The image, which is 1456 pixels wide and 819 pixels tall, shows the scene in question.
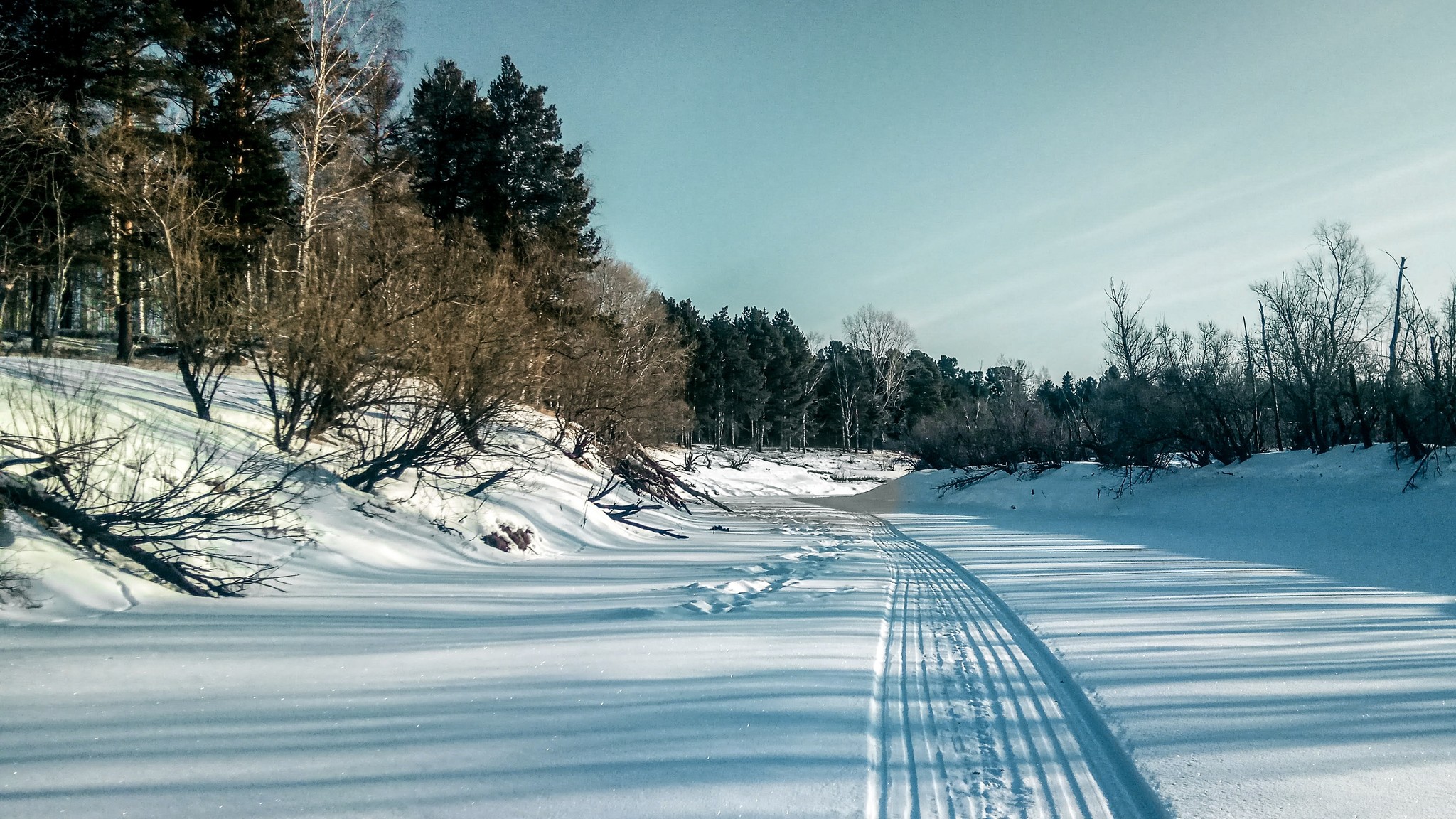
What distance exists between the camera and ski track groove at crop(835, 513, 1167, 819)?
3371mm

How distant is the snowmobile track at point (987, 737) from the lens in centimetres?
338

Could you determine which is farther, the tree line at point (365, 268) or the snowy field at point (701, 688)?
the tree line at point (365, 268)

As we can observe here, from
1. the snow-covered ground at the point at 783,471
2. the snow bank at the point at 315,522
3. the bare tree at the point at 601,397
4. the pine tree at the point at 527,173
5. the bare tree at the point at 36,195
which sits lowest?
the snow-covered ground at the point at 783,471

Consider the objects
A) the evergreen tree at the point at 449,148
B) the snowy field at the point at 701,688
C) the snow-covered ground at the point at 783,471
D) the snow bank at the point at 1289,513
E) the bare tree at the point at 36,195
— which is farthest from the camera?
the snow-covered ground at the point at 783,471

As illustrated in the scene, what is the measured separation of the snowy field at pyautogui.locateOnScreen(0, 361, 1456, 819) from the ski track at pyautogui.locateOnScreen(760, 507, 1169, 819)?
0.08 ft

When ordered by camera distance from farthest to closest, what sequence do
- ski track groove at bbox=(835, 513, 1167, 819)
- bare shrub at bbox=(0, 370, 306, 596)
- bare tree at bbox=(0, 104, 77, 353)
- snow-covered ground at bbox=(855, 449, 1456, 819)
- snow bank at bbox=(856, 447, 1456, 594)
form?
bare tree at bbox=(0, 104, 77, 353), snow bank at bbox=(856, 447, 1456, 594), bare shrub at bbox=(0, 370, 306, 596), snow-covered ground at bbox=(855, 449, 1456, 819), ski track groove at bbox=(835, 513, 1167, 819)

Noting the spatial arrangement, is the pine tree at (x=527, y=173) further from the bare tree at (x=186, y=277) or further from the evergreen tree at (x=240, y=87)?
the bare tree at (x=186, y=277)

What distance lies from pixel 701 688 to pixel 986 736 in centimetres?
180

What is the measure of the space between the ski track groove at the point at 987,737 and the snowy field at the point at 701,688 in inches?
0.9

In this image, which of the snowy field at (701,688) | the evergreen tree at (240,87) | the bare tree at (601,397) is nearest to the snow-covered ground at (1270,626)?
the snowy field at (701,688)

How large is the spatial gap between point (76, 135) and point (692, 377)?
139 ft

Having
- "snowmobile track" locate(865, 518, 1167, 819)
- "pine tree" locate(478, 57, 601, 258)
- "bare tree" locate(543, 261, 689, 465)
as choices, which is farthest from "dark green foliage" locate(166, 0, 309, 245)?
"snowmobile track" locate(865, 518, 1167, 819)

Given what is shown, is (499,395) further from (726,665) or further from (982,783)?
(982,783)

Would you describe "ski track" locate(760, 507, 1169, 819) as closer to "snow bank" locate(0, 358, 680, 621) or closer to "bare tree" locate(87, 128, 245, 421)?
"snow bank" locate(0, 358, 680, 621)
